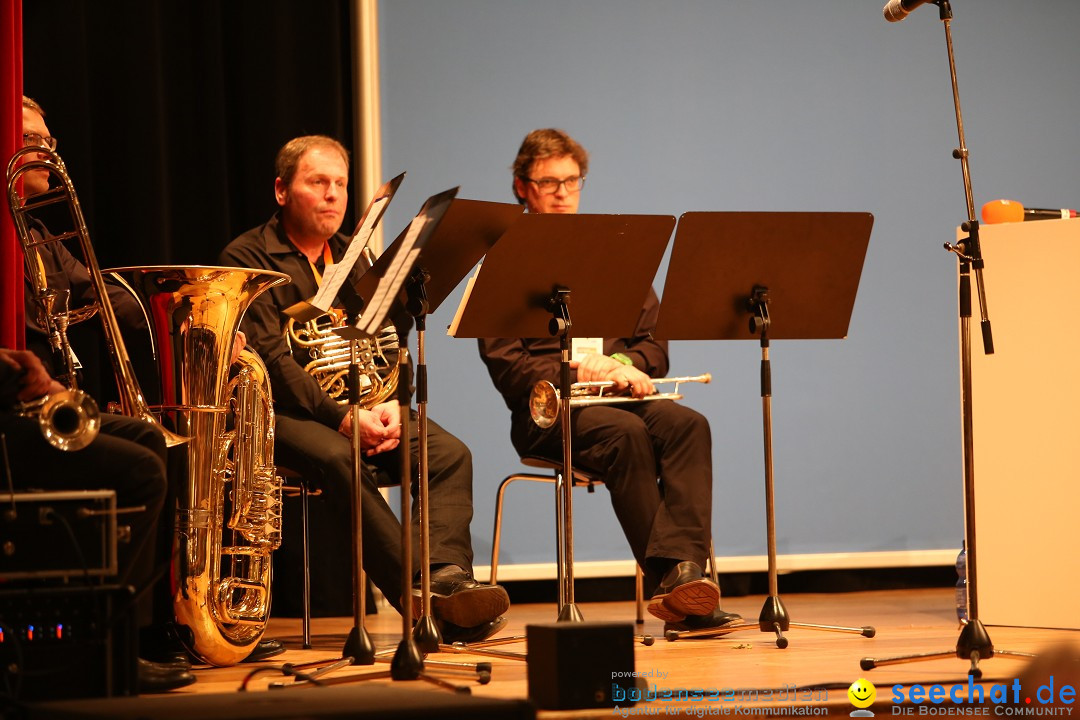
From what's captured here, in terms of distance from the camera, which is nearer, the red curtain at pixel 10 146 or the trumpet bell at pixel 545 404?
the red curtain at pixel 10 146

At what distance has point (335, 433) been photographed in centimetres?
397

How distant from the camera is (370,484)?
3.96 metres

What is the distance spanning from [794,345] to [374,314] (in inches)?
127

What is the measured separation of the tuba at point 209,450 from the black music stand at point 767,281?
1.19 meters

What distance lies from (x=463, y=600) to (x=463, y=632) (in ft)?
0.57

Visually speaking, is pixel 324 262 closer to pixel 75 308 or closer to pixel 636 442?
pixel 75 308

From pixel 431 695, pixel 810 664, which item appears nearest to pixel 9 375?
pixel 431 695

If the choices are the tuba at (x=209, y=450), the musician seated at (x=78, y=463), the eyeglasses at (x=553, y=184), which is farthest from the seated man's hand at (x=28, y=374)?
the eyeglasses at (x=553, y=184)

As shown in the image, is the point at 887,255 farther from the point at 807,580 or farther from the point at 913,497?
the point at 807,580

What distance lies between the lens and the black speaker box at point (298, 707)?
1.97 meters

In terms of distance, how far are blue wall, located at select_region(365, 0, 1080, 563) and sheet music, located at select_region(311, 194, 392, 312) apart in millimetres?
2335

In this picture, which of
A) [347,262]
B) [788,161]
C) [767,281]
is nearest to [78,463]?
[347,262]

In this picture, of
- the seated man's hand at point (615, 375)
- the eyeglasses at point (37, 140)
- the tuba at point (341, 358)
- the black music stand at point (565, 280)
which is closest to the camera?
the black music stand at point (565, 280)

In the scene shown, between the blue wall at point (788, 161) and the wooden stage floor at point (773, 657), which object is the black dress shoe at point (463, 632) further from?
the blue wall at point (788, 161)
